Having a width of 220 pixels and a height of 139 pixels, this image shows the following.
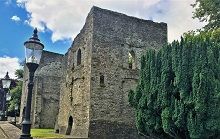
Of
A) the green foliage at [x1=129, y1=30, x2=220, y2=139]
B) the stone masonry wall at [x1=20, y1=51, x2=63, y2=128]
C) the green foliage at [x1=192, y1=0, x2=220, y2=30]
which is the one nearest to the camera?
the green foliage at [x1=129, y1=30, x2=220, y2=139]

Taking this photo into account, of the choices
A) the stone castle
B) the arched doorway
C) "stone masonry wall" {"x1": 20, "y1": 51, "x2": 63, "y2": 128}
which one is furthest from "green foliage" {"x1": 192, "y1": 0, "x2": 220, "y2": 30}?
"stone masonry wall" {"x1": 20, "y1": 51, "x2": 63, "y2": 128}

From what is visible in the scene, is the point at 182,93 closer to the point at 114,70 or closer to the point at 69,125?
the point at 114,70

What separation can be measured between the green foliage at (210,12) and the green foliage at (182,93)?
6391 millimetres

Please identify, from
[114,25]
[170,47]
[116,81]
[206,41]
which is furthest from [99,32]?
[206,41]

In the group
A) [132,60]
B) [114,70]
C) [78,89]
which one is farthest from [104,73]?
[132,60]

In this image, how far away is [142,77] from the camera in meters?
17.6

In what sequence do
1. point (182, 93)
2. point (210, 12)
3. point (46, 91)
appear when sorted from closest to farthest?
point (182, 93) < point (210, 12) < point (46, 91)

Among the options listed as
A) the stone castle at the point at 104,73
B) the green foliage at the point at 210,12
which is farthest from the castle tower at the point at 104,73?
the green foliage at the point at 210,12

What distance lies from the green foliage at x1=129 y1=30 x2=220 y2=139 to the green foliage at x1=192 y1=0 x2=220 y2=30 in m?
6.39

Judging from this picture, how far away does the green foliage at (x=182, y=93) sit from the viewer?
13.6m

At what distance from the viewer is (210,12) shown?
21781 mm

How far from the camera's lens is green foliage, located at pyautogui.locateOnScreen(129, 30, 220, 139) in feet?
44.6

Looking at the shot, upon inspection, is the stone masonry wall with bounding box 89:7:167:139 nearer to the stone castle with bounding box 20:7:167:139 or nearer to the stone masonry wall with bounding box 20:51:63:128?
the stone castle with bounding box 20:7:167:139

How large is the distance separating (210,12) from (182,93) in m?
9.61
